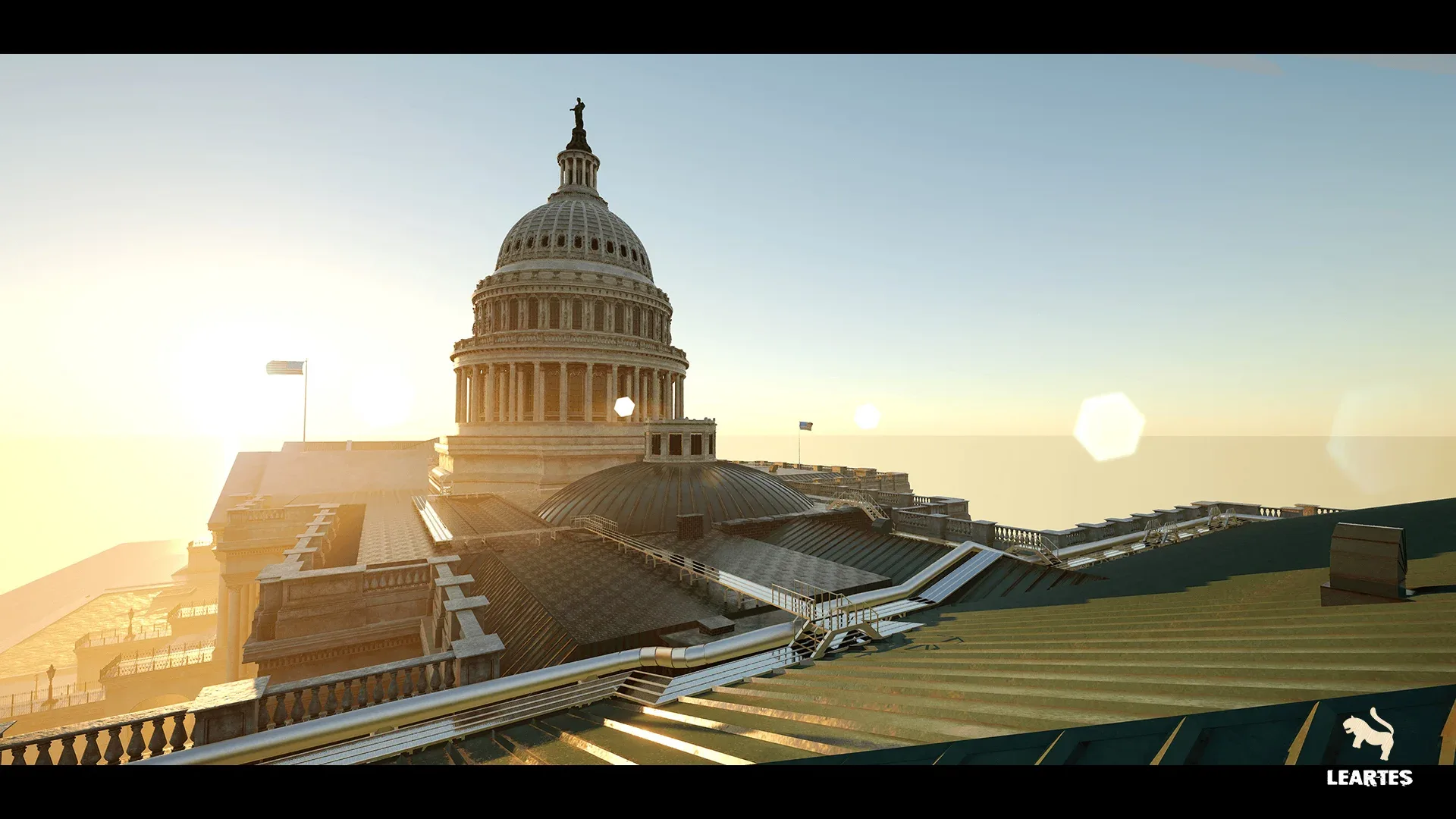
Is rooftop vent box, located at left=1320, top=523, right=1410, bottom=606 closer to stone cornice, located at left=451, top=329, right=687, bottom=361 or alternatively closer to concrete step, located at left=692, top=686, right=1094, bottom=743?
concrete step, located at left=692, top=686, right=1094, bottom=743

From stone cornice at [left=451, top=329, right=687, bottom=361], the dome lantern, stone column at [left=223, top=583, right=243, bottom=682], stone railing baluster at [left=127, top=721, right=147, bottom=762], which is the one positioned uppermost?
the dome lantern

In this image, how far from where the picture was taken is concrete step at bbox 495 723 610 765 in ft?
24.3

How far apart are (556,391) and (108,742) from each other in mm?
50537

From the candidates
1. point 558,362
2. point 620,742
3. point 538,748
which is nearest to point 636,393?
point 558,362

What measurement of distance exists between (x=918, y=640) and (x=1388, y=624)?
640 centimetres

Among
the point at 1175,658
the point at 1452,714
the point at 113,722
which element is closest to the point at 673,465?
the point at 113,722

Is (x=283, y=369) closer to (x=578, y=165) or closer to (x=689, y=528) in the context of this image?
(x=578, y=165)

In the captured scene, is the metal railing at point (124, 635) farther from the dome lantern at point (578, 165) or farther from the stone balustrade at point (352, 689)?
the stone balustrade at point (352, 689)

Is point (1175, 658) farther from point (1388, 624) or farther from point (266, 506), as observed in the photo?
point (266, 506)

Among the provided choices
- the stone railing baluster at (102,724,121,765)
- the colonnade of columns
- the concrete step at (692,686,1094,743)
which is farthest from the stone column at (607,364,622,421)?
the concrete step at (692,686,1094,743)

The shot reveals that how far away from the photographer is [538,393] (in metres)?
52.3

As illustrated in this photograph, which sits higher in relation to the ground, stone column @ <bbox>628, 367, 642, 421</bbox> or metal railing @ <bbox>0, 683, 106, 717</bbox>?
stone column @ <bbox>628, 367, 642, 421</bbox>

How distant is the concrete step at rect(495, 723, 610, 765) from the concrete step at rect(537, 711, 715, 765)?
23 cm
